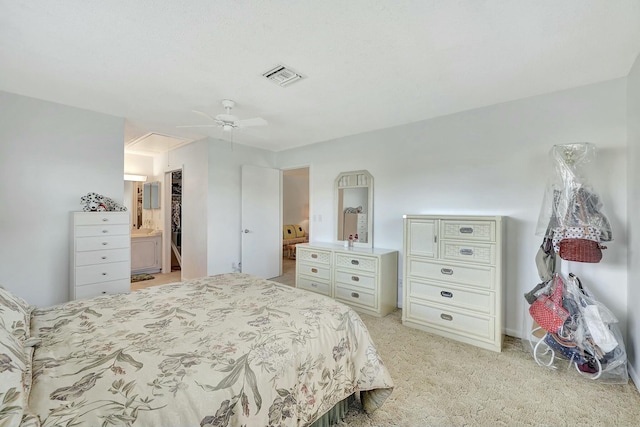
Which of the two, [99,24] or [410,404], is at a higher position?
[99,24]

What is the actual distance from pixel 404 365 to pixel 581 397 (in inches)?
45.4

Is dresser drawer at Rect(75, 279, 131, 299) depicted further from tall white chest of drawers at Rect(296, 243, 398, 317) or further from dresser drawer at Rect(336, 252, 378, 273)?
dresser drawer at Rect(336, 252, 378, 273)

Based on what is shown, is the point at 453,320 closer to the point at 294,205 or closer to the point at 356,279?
the point at 356,279

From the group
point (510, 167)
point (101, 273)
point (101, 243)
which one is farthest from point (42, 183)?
point (510, 167)

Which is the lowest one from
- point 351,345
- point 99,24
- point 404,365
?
point 404,365

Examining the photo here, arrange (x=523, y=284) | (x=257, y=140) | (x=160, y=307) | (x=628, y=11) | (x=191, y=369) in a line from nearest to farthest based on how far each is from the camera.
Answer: (x=191, y=369) < (x=628, y=11) < (x=160, y=307) < (x=523, y=284) < (x=257, y=140)

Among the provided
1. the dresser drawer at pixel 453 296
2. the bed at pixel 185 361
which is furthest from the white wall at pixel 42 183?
the dresser drawer at pixel 453 296

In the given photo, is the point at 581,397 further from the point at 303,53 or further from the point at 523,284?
the point at 303,53

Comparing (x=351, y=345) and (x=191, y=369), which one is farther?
(x=351, y=345)

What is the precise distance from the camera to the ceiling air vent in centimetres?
219

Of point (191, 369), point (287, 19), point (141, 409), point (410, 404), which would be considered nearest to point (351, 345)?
point (410, 404)

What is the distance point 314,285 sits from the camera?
12.8ft

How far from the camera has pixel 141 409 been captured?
33.6 inches

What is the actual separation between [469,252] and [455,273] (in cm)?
25
